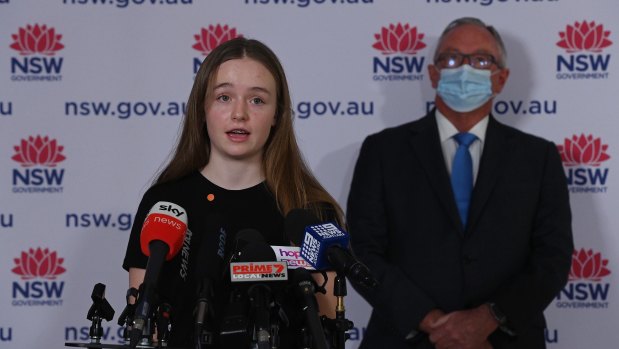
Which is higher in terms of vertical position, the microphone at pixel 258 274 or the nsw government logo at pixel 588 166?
the nsw government logo at pixel 588 166

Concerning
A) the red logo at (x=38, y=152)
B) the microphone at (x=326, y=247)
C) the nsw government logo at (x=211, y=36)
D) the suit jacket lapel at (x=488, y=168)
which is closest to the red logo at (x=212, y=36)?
the nsw government logo at (x=211, y=36)

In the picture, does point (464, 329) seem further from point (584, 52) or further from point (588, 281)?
point (584, 52)

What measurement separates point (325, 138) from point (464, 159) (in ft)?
3.02

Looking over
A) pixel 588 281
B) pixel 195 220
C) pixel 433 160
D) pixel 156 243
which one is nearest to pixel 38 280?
pixel 433 160

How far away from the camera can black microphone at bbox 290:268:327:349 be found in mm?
1545

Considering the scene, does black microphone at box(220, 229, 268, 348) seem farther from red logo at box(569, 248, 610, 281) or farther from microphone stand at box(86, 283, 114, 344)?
red logo at box(569, 248, 610, 281)

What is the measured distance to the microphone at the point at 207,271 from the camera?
1.61 meters

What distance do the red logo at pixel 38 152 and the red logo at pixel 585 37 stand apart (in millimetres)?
2692

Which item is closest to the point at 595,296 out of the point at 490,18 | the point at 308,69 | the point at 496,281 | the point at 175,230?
the point at 496,281

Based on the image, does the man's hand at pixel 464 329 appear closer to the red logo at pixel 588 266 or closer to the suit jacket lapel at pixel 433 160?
the suit jacket lapel at pixel 433 160

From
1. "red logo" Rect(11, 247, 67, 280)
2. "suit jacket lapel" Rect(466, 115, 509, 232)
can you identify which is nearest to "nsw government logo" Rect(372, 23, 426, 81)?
"suit jacket lapel" Rect(466, 115, 509, 232)

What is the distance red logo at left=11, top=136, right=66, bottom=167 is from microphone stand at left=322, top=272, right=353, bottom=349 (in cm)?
315

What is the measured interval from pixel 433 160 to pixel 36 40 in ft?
7.28

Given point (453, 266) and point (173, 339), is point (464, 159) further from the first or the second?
point (173, 339)
